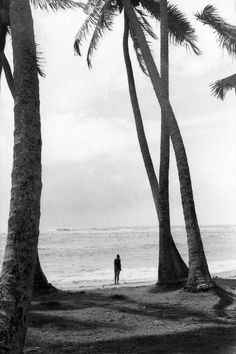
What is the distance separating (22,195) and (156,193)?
10042 millimetres

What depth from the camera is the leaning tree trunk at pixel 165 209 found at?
13164 mm

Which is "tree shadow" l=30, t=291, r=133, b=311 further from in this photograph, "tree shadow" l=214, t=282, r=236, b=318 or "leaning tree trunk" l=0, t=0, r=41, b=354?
"leaning tree trunk" l=0, t=0, r=41, b=354

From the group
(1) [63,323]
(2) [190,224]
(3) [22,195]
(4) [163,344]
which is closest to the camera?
(3) [22,195]

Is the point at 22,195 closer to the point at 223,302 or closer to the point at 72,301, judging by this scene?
the point at 72,301

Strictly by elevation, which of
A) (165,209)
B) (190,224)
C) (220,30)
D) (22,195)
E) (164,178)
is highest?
(220,30)

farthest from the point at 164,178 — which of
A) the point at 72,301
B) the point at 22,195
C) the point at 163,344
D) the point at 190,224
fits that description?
the point at 22,195

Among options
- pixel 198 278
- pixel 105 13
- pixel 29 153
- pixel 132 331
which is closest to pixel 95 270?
pixel 105 13

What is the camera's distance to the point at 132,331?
321 inches

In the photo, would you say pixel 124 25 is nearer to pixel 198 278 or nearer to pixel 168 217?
pixel 168 217

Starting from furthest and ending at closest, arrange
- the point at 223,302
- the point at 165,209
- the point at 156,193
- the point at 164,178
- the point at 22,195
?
1. the point at 156,193
2. the point at 164,178
3. the point at 165,209
4. the point at 223,302
5. the point at 22,195

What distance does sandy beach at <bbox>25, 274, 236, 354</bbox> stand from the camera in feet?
23.0

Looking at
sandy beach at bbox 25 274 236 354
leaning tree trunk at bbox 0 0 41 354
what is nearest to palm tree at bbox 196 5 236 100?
sandy beach at bbox 25 274 236 354

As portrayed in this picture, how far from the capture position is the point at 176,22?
51.0 feet

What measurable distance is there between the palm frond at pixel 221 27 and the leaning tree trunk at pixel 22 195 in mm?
9627
